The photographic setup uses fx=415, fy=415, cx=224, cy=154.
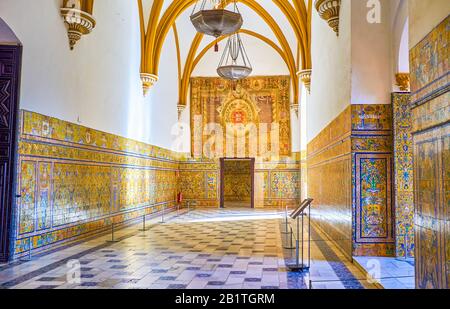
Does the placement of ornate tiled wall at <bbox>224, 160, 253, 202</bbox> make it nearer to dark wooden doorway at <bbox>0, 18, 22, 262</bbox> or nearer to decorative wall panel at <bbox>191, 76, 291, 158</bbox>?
decorative wall panel at <bbox>191, 76, 291, 158</bbox>

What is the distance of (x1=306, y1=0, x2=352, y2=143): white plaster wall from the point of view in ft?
22.2

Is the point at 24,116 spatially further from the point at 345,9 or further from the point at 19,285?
the point at 345,9

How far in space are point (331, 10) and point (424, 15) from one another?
4023 millimetres

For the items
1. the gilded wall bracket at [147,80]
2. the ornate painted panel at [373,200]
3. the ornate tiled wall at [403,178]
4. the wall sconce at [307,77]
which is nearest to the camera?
the ornate tiled wall at [403,178]

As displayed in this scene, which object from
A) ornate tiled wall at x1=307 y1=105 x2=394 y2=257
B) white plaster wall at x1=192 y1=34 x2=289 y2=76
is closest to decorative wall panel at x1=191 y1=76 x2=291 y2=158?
white plaster wall at x1=192 y1=34 x2=289 y2=76

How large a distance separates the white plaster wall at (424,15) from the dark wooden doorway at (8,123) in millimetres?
5644

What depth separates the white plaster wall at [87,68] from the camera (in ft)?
22.5

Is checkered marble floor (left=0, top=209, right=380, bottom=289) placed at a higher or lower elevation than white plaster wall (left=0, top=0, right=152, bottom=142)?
lower

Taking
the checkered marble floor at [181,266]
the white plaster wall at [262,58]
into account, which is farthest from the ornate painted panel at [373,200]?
the white plaster wall at [262,58]

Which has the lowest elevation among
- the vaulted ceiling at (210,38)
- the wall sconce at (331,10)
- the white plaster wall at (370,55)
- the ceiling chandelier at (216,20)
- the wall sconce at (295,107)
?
the white plaster wall at (370,55)

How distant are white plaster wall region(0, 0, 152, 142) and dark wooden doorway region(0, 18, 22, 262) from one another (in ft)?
0.44

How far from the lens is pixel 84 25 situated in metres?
8.17

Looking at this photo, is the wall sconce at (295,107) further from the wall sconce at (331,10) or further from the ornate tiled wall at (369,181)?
the ornate tiled wall at (369,181)

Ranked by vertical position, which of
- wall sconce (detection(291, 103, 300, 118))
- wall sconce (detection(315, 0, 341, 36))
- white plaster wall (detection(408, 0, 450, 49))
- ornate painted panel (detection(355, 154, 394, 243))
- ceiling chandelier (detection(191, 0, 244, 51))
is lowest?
ornate painted panel (detection(355, 154, 394, 243))
